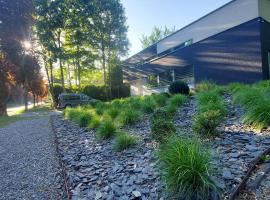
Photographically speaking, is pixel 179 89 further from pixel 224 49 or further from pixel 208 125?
pixel 208 125

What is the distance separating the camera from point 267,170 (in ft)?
8.98

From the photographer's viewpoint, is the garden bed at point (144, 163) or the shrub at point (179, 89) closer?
the garden bed at point (144, 163)

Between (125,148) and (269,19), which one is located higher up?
(269,19)

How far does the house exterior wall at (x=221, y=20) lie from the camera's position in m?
14.5

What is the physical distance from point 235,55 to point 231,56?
261 millimetres

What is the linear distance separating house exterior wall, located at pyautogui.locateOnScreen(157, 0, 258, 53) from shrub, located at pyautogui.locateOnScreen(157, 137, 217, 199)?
14.5 meters

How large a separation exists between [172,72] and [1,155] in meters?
15.4

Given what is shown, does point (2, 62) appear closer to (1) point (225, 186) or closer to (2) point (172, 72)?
(2) point (172, 72)

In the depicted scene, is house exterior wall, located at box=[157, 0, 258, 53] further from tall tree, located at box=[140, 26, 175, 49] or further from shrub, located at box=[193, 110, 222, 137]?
tall tree, located at box=[140, 26, 175, 49]

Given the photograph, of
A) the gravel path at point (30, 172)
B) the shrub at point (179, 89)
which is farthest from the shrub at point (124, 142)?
the shrub at point (179, 89)

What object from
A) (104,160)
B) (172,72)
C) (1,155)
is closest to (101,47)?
(172,72)

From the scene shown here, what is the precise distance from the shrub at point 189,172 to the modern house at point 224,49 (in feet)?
36.2

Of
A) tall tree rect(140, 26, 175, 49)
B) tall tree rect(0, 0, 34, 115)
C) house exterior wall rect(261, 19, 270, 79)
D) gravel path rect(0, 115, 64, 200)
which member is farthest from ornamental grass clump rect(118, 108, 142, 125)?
tall tree rect(140, 26, 175, 49)

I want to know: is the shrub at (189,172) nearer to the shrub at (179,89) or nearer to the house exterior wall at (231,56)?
the shrub at (179,89)
